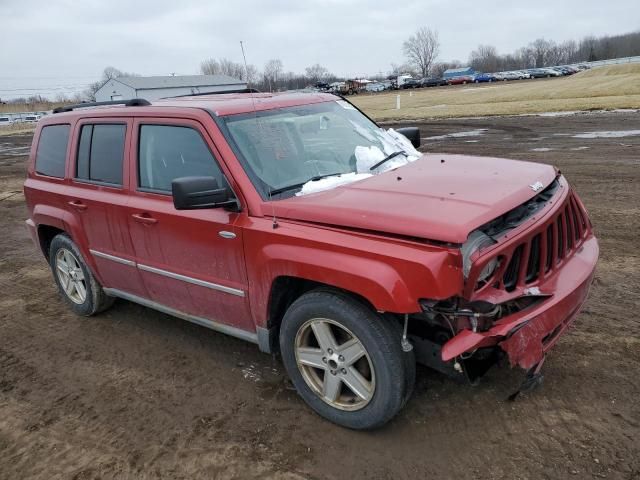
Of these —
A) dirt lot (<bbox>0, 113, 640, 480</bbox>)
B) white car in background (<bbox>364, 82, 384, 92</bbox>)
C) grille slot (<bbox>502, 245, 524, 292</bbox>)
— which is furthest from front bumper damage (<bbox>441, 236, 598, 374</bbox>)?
white car in background (<bbox>364, 82, 384, 92</bbox>)

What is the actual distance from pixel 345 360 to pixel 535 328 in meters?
1.06

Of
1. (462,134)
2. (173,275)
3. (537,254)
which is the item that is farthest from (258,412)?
(462,134)

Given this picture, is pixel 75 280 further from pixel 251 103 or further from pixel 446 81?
pixel 446 81

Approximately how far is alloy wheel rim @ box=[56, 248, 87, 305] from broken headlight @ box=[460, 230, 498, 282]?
385cm

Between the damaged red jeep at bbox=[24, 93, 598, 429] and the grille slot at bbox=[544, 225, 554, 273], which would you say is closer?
the damaged red jeep at bbox=[24, 93, 598, 429]

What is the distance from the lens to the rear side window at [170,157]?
3.56 meters

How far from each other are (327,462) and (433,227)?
4.77ft

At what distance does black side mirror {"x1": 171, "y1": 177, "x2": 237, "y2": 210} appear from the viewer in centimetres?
307

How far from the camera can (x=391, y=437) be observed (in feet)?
10.1

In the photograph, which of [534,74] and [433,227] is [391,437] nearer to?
[433,227]

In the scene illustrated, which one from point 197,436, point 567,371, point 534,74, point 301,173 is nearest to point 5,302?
point 197,436

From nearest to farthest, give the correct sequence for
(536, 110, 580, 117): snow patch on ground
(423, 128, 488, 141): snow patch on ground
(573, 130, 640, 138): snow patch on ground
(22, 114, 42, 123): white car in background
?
1. (573, 130, 640, 138): snow patch on ground
2. (423, 128, 488, 141): snow patch on ground
3. (536, 110, 580, 117): snow patch on ground
4. (22, 114, 42, 123): white car in background

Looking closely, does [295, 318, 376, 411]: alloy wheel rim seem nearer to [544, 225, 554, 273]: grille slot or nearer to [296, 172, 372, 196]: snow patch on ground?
[296, 172, 372, 196]: snow patch on ground

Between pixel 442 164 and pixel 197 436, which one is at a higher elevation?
pixel 442 164
